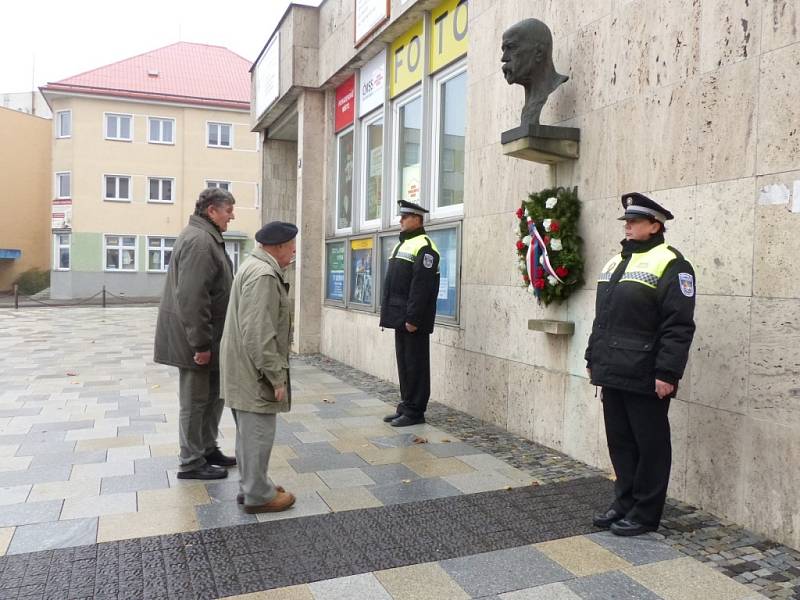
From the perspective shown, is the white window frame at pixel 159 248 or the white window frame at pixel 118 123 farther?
the white window frame at pixel 159 248

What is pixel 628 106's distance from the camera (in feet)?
16.4

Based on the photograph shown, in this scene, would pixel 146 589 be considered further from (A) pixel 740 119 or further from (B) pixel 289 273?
(B) pixel 289 273

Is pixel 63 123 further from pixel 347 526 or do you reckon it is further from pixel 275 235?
pixel 347 526

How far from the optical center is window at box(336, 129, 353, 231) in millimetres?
11648

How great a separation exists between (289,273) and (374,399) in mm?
6619

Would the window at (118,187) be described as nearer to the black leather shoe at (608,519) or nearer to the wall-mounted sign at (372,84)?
the wall-mounted sign at (372,84)

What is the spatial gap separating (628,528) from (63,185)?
117 ft

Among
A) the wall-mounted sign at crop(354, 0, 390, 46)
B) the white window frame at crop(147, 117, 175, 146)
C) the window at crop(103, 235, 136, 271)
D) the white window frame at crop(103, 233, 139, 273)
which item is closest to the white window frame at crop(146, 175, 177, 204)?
the white window frame at crop(147, 117, 175, 146)

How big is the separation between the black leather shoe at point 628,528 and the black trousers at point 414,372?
296 centimetres

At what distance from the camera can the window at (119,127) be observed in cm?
3425

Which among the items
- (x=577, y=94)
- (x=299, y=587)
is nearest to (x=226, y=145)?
(x=577, y=94)

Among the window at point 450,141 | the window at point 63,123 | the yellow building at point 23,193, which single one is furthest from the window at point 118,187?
the window at point 450,141

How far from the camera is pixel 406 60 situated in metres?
9.36

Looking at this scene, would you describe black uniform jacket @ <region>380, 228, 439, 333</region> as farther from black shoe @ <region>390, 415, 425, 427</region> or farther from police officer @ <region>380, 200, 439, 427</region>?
black shoe @ <region>390, 415, 425, 427</region>
